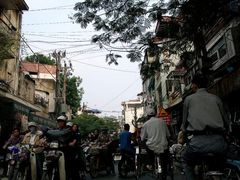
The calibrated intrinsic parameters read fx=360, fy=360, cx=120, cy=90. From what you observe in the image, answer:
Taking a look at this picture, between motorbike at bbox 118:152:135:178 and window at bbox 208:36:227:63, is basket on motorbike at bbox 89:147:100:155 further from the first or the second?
window at bbox 208:36:227:63

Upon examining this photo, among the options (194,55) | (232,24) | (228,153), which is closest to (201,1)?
A: (194,55)

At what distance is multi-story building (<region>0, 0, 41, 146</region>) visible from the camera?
1844 centimetres

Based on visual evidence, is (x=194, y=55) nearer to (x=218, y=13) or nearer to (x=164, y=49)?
(x=164, y=49)

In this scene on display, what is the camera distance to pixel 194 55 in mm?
11992

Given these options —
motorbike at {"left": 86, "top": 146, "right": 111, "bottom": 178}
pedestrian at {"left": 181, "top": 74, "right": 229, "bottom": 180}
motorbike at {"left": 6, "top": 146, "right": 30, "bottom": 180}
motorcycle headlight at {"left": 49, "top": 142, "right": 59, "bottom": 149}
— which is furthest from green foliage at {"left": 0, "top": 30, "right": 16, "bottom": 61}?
pedestrian at {"left": 181, "top": 74, "right": 229, "bottom": 180}

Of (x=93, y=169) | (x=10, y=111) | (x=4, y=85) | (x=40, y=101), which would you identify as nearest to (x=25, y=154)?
(x=93, y=169)

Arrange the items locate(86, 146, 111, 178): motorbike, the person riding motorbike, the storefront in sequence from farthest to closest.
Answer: the storefront
locate(86, 146, 111, 178): motorbike
the person riding motorbike

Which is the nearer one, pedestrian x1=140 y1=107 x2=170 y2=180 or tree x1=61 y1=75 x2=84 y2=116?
pedestrian x1=140 y1=107 x2=170 y2=180

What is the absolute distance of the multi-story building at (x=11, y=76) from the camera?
60.5ft

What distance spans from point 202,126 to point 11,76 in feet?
69.0

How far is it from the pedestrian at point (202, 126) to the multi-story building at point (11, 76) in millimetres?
14489

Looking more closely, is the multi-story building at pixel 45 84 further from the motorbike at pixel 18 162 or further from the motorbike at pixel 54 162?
the motorbike at pixel 54 162

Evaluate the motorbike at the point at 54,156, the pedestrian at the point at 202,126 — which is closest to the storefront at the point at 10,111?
the motorbike at the point at 54,156

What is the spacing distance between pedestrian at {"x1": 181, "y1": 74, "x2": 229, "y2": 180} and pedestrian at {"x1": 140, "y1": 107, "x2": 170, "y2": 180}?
10.7ft
